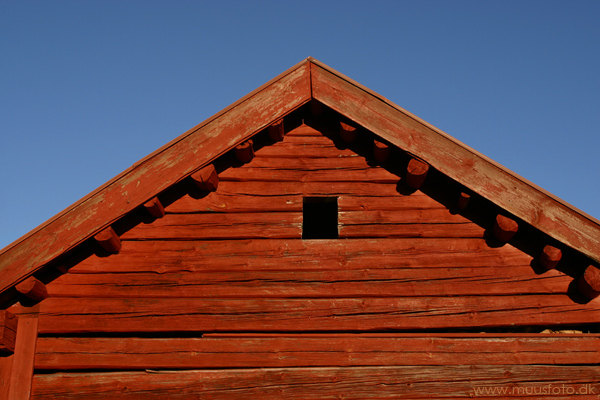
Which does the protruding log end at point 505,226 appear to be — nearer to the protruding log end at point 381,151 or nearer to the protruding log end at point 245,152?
the protruding log end at point 381,151

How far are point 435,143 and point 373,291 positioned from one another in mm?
1587

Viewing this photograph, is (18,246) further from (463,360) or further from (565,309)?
(565,309)

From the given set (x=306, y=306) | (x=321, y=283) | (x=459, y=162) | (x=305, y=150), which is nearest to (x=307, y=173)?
(x=305, y=150)

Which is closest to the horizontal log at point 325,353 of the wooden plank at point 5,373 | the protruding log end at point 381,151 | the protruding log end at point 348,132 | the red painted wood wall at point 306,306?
the red painted wood wall at point 306,306

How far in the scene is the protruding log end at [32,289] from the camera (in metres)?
4.93

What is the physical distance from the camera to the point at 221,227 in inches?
213

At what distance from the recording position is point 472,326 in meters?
4.95

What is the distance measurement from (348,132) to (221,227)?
1.65 meters

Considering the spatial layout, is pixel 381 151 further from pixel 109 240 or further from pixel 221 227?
pixel 109 240

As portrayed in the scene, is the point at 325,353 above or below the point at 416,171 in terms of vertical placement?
below

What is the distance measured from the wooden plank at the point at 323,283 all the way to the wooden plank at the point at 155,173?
479 mm

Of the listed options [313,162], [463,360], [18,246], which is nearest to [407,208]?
[313,162]

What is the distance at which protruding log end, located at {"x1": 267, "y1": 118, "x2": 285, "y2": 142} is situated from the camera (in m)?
5.54

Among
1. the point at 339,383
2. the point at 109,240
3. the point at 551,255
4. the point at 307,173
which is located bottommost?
the point at 339,383
